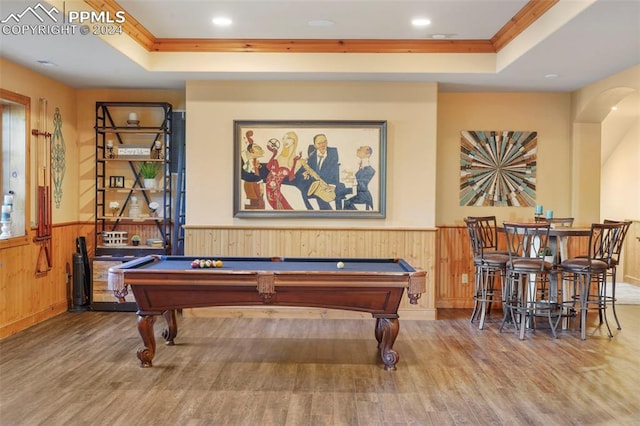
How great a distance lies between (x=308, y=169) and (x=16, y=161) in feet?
10.0

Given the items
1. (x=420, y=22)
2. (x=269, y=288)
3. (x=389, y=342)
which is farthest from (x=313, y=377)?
(x=420, y=22)

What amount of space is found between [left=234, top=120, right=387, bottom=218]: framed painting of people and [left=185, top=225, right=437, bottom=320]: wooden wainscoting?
0.21 metres

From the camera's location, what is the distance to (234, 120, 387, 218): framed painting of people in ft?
20.2

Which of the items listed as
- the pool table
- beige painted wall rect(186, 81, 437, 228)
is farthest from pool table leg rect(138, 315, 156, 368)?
beige painted wall rect(186, 81, 437, 228)

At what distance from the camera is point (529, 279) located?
565 centimetres

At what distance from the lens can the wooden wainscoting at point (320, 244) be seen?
6156 millimetres

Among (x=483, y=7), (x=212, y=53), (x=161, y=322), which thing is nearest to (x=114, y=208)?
(x=161, y=322)

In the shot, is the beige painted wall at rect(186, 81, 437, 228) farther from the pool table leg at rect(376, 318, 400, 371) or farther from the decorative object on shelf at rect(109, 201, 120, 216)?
the pool table leg at rect(376, 318, 400, 371)

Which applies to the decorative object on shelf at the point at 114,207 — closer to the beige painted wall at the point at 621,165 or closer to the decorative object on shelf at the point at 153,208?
the decorative object on shelf at the point at 153,208

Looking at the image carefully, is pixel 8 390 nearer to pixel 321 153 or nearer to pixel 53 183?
pixel 53 183

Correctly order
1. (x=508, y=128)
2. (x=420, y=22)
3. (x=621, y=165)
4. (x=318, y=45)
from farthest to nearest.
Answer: (x=621, y=165)
(x=508, y=128)
(x=318, y=45)
(x=420, y=22)

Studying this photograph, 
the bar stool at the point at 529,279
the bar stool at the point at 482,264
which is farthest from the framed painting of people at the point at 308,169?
the bar stool at the point at 529,279

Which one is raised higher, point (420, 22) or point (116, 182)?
point (420, 22)

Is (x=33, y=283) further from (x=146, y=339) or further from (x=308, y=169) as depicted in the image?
(x=308, y=169)
